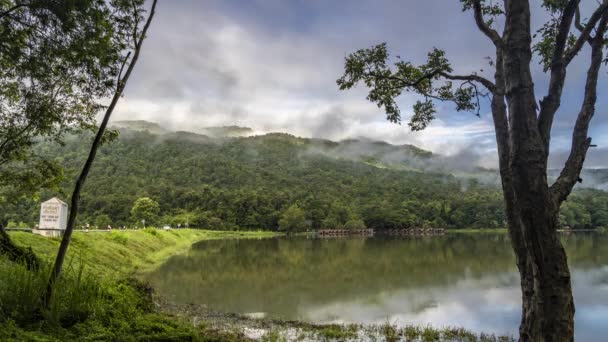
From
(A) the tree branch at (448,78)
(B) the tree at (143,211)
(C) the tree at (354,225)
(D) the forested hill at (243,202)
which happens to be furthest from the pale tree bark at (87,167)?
(C) the tree at (354,225)

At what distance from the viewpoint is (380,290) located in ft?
70.6

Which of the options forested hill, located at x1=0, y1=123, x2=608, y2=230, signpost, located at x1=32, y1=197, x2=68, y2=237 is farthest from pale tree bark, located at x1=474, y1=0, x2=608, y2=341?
forested hill, located at x1=0, y1=123, x2=608, y2=230

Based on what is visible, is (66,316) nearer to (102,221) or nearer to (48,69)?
(48,69)

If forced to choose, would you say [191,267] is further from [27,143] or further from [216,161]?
Answer: [216,161]

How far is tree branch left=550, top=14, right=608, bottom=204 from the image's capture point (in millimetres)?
5988

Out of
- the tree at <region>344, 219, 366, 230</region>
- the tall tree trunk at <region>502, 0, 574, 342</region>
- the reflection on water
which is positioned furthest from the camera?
the tree at <region>344, 219, 366, 230</region>

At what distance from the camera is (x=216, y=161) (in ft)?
554

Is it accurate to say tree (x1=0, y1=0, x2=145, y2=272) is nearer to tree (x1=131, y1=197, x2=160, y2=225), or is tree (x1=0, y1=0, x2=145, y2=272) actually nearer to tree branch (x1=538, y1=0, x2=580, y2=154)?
tree branch (x1=538, y1=0, x2=580, y2=154)

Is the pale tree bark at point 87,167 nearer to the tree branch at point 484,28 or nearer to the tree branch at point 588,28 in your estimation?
the tree branch at point 484,28

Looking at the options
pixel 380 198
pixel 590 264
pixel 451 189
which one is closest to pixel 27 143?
pixel 590 264

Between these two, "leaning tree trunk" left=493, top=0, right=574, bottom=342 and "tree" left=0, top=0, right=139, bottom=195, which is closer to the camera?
"leaning tree trunk" left=493, top=0, right=574, bottom=342

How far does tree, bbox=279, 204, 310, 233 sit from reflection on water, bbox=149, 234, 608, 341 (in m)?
68.8

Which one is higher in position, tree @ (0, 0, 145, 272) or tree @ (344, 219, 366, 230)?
tree @ (0, 0, 145, 272)

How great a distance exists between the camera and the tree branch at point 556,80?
5824 mm
